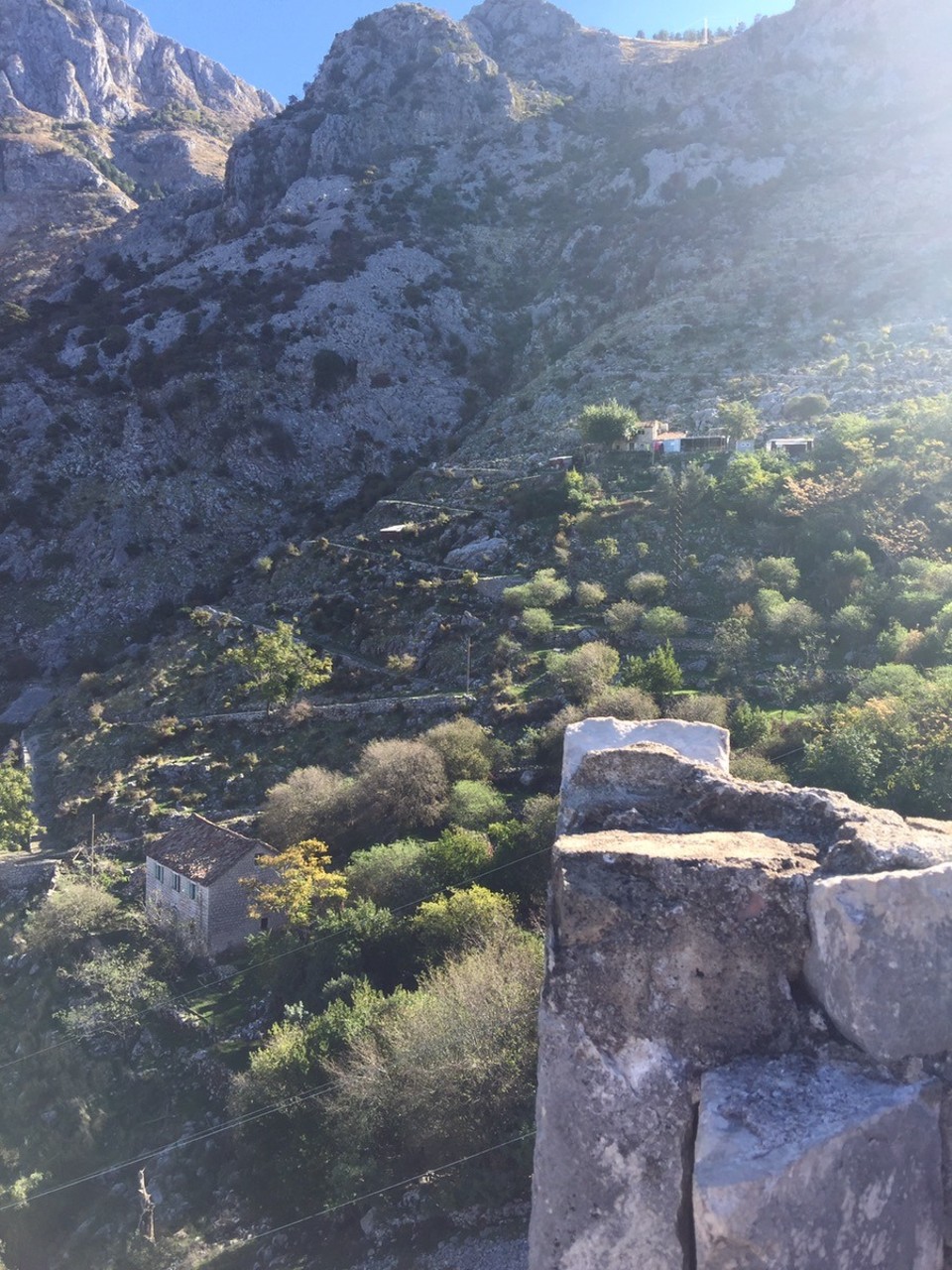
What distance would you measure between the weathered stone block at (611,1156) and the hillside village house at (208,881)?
1797 centimetres

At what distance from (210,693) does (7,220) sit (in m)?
77.9

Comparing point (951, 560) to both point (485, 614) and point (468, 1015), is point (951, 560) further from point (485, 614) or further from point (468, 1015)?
point (468, 1015)

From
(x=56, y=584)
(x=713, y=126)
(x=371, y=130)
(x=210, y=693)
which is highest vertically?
(x=371, y=130)

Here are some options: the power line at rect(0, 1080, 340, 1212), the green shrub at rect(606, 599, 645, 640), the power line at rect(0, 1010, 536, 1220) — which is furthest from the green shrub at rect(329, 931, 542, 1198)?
the green shrub at rect(606, 599, 645, 640)

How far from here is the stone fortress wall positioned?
362cm

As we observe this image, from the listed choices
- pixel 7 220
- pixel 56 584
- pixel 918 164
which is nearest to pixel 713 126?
pixel 918 164

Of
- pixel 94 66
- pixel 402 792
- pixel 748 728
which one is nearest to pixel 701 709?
pixel 748 728

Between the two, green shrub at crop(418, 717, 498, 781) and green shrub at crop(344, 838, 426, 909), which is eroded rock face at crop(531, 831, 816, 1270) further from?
green shrub at crop(418, 717, 498, 781)

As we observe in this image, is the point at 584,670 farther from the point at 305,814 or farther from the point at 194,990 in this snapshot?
the point at 194,990

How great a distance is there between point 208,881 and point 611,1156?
721 inches

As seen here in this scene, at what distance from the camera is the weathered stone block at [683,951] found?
4.05m

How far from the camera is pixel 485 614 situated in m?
32.5

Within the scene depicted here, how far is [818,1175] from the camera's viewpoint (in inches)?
141

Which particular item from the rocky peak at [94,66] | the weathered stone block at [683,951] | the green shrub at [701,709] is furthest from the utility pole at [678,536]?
the rocky peak at [94,66]
